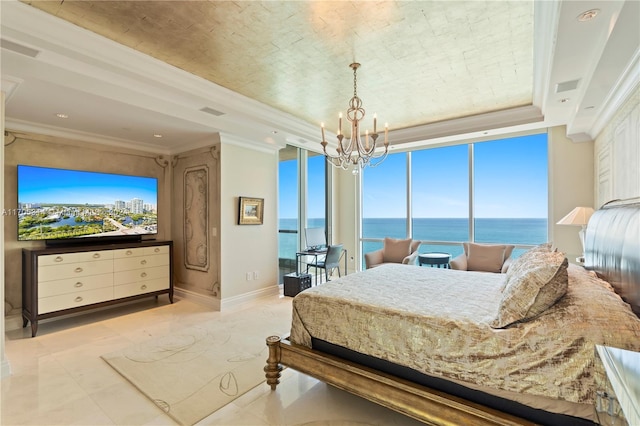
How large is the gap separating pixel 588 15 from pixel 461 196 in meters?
4.36

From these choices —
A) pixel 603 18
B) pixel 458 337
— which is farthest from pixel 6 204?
pixel 603 18

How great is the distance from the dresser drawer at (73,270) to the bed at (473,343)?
2887 millimetres

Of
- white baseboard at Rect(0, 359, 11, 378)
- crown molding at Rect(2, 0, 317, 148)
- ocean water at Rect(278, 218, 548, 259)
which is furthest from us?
ocean water at Rect(278, 218, 548, 259)

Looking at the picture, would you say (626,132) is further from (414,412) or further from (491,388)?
(414,412)

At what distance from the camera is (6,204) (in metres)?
3.55

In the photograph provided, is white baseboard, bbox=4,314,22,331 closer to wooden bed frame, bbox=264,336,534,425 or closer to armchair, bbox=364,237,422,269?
wooden bed frame, bbox=264,336,534,425

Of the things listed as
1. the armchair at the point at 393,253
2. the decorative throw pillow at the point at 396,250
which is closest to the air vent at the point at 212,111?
the armchair at the point at 393,253

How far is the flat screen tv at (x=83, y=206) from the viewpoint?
12.0 ft

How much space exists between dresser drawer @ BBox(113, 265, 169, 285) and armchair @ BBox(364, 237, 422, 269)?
317 cm

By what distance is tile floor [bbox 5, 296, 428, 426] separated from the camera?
78.7 inches

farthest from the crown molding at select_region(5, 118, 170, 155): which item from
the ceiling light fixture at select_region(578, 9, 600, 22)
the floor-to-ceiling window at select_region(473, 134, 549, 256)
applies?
the floor-to-ceiling window at select_region(473, 134, 549, 256)

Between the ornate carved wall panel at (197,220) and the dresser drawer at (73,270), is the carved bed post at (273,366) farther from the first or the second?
the dresser drawer at (73,270)

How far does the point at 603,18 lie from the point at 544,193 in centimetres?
398

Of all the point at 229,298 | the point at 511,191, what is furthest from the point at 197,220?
the point at 511,191
